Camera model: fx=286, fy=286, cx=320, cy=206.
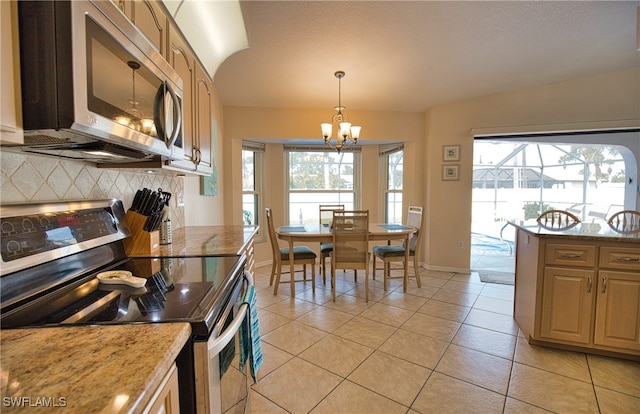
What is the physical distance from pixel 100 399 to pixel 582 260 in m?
2.76

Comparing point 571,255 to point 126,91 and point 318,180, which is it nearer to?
point 126,91

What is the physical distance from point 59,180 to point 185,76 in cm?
93

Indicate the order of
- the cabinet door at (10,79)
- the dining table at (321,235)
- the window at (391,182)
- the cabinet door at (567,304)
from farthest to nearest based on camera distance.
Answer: the window at (391,182)
the dining table at (321,235)
the cabinet door at (567,304)
the cabinet door at (10,79)

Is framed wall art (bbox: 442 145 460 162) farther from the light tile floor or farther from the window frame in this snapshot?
the window frame

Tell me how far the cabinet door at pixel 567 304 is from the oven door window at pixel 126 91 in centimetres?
268

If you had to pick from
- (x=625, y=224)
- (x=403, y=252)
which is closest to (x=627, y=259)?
(x=625, y=224)

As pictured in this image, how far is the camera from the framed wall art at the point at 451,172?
4.16 metres

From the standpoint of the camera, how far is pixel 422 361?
204 cm

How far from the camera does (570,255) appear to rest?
82.2 inches

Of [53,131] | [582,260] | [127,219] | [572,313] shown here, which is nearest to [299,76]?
[127,219]

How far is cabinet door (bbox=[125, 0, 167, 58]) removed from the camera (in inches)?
45.2

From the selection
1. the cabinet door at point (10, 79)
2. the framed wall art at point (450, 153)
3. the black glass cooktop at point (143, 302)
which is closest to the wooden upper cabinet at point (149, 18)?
the cabinet door at point (10, 79)

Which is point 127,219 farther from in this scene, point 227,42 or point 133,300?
point 227,42

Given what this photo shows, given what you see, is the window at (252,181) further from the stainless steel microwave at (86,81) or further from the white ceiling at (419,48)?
the stainless steel microwave at (86,81)
